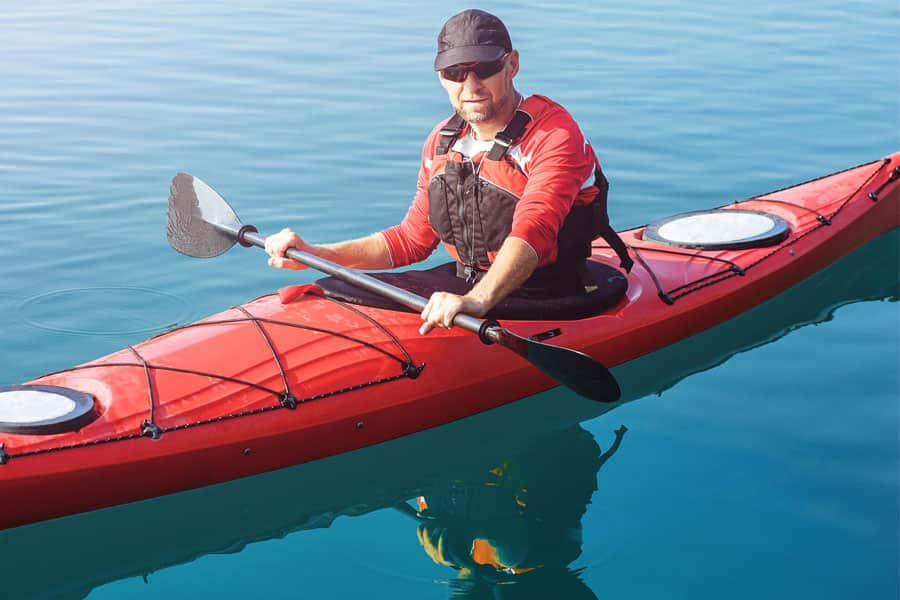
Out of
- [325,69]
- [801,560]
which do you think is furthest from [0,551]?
[325,69]

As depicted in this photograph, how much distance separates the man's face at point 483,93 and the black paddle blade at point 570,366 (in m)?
0.88

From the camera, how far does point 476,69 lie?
4.04 metres

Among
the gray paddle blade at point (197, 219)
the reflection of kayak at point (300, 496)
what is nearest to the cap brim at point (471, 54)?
the gray paddle blade at point (197, 219)

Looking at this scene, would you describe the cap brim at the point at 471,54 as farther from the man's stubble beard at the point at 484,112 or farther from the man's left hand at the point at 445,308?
the man's left hand at the point at 445,308

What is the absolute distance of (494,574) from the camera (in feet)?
12.1

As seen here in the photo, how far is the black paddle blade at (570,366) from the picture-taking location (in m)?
3.75

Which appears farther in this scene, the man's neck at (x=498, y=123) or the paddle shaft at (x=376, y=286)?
the man's neck at (x=498, y=123)

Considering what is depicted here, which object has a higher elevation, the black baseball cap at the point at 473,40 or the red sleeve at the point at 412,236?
the black baseball cap at the point at 473,40

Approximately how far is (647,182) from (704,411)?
284cm

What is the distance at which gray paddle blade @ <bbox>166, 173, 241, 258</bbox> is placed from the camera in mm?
→ 4824

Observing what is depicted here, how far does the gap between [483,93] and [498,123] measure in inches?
6.4

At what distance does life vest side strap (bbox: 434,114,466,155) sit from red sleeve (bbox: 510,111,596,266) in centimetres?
31

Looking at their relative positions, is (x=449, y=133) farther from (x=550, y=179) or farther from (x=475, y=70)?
(x=550, y=179)

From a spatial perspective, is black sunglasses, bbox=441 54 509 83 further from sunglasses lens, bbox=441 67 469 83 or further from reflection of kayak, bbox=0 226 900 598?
reflection of kayak, bbox=0 226 900 598
